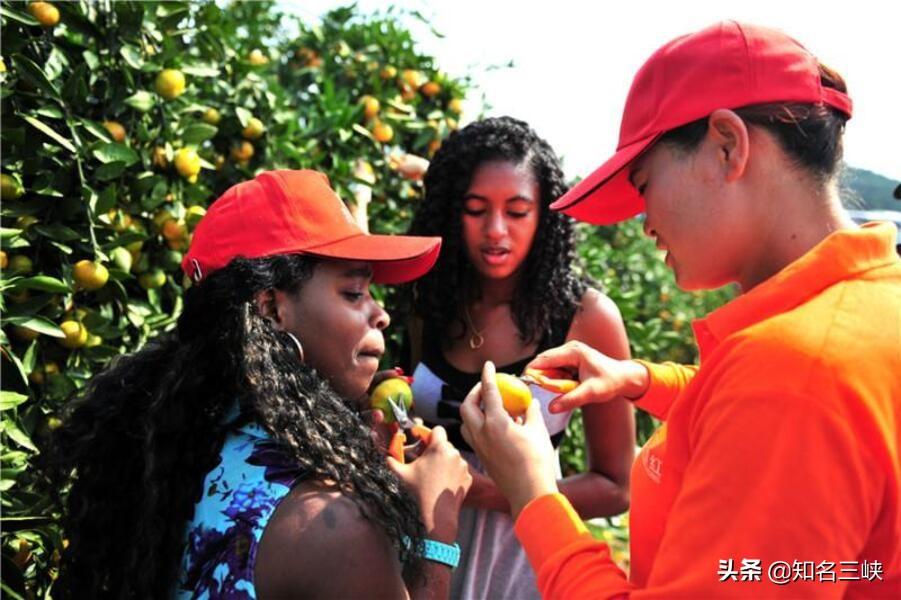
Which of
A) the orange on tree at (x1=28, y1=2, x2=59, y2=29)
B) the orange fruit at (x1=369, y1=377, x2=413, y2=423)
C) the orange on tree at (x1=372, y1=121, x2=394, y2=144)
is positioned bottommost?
the orange fruit at (x1=369, y1=377, x2=413, y2=423)

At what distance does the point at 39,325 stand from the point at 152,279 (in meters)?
0.44

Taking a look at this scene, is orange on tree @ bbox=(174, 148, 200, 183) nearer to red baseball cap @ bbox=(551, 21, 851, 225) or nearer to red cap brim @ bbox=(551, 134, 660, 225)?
red cap brim @ bbox=(551, 134, 660, 225)

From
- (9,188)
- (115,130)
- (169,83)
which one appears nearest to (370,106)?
(169,83)

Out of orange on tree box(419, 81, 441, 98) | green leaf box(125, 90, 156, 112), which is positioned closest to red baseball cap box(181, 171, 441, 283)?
green leaf box(125, 90, 156, 112)

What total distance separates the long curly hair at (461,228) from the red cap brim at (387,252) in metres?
0.67

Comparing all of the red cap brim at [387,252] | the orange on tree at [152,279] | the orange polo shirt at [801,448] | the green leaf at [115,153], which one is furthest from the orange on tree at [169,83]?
the orange polo shirt at [801,448]

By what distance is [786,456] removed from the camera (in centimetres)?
105

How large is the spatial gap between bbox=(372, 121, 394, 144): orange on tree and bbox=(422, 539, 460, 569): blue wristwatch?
201 centimetres

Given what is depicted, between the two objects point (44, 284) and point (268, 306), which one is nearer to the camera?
point (268, 306)

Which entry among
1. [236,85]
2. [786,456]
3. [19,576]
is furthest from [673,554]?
[236,85]

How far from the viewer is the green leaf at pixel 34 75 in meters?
2.20

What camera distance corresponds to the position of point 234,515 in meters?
1.53

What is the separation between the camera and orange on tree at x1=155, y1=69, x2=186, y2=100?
2.51 metres

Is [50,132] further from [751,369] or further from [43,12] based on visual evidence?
[751,369]
